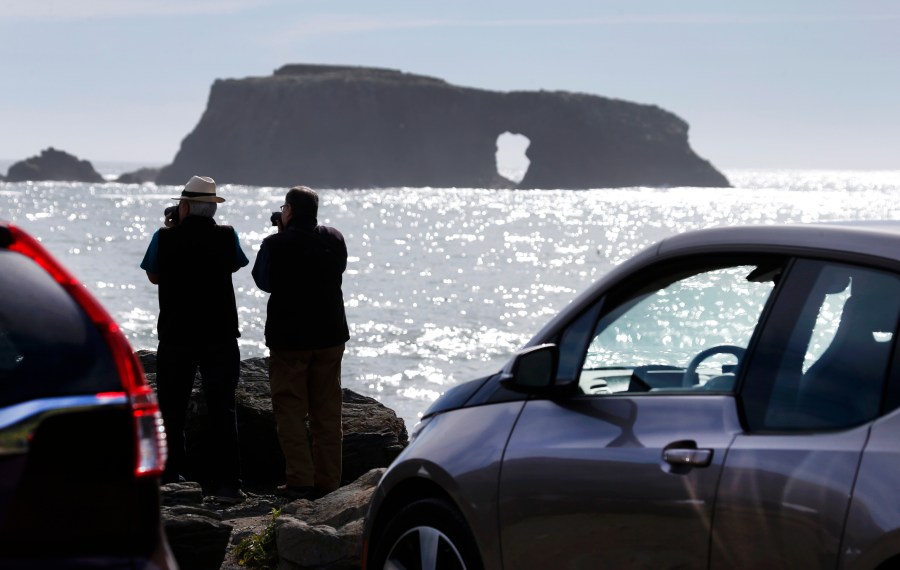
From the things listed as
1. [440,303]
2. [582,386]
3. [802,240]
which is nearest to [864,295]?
[802,240]

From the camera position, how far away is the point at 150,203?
14462 centimetres

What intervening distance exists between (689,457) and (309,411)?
4.88 meters

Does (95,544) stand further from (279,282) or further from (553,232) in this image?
(553,232)

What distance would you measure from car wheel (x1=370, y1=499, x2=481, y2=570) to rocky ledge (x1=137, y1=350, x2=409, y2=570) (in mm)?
1813

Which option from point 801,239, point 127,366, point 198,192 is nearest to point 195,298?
point 198,192

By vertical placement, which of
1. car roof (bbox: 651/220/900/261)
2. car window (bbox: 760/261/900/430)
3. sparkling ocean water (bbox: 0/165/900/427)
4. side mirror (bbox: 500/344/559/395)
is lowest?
sparkling ocean water (bbox: 0/165/900/427)

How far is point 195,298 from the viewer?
24.2 ft

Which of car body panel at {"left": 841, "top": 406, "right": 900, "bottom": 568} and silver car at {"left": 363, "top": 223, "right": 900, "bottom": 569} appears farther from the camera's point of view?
silver car at {"left": 363, "top": 223, "right": 900, "bottom": 569}

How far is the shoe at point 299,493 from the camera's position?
26.6 ft

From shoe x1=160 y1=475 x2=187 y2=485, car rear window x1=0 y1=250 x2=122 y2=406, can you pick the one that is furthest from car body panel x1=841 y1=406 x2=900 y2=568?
shoe x1=160 y1=475 x2=187 y2=485

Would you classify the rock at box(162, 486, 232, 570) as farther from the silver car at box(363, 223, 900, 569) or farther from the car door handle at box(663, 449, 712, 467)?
the car door handle at box(663, 449, 712, 467)

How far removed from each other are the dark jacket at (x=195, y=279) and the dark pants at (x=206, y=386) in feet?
0.31

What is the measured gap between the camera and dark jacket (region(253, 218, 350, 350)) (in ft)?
25.1

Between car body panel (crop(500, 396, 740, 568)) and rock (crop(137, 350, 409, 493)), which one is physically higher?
car body panel (crop(500, 396, 740, 568))
